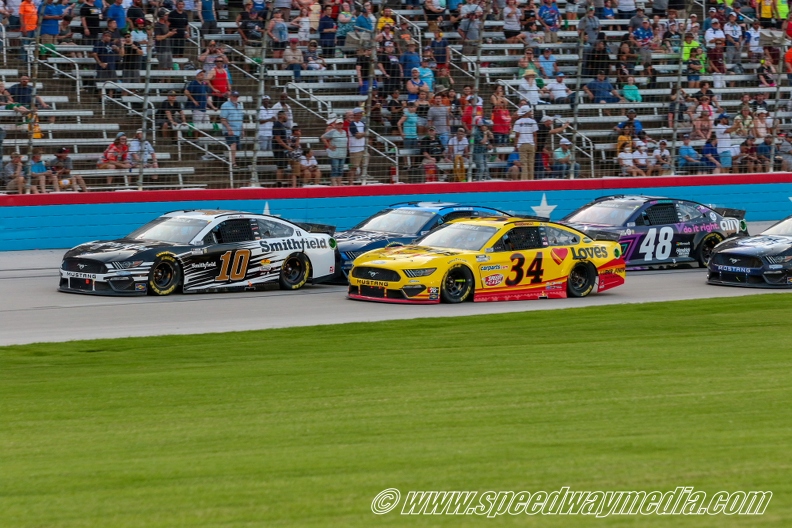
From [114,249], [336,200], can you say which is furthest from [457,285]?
[336,200]

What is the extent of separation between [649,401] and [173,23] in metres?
16.2

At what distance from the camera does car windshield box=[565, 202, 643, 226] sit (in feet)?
72.4

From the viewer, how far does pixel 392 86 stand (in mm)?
25016

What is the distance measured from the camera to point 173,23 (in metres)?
23.8

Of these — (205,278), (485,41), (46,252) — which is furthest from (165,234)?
(485,41)

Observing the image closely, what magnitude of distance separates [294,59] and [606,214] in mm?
6937

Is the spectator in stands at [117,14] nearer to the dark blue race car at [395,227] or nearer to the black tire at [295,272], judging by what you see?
the dark blue race car at [395,227]

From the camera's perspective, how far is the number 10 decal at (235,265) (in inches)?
725

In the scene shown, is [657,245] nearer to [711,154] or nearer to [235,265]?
[711,154]

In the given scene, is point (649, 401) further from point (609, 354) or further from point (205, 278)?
point (205, 278)

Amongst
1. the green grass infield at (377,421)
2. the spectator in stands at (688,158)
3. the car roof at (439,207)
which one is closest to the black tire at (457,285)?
the green grass infield at (377,421)

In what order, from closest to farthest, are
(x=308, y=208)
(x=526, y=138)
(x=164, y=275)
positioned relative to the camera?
(x=164, y=275), (x=308, y=208), (x=526, y=138)

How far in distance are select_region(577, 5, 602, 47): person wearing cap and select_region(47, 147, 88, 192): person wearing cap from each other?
11.5 meters

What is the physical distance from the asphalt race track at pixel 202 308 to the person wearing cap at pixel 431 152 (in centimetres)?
608
